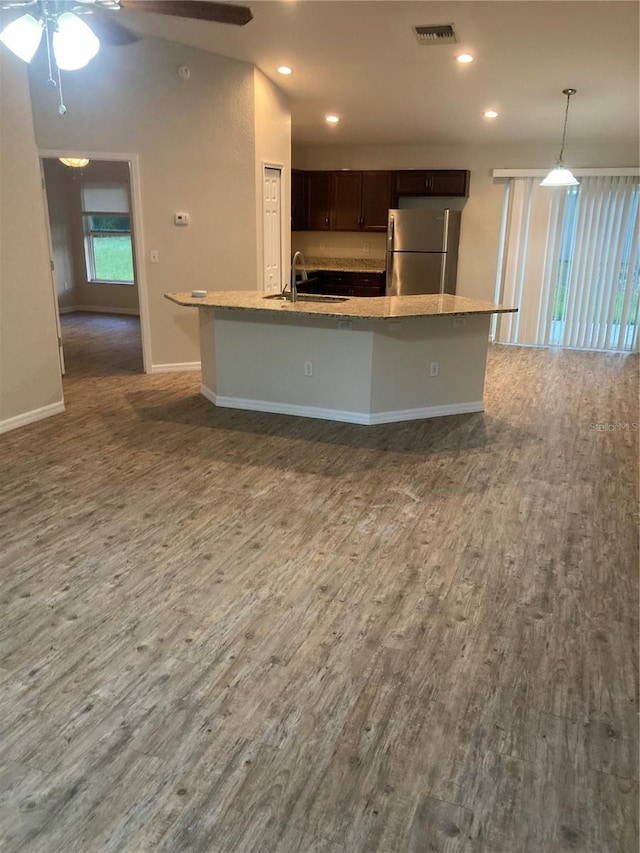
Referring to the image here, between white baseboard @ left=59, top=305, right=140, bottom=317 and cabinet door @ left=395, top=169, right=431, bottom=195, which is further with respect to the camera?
white baseboard @ left=59, top=305, right=140, bottom=317

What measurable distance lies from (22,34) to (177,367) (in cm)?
356

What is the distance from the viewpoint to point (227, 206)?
19.3 ft

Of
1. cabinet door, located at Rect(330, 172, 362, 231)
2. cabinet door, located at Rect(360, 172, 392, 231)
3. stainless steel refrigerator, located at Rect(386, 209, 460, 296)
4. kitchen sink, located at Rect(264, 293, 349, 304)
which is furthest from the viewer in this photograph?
cabinet door, located at Rect(330, 172, 362, 231)

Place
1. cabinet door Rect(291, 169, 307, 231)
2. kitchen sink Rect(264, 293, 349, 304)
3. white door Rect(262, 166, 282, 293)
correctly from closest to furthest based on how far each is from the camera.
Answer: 1. kitchen sink Rect(264, 293, 349, 304)
2. white door Rect(262, 166, 282, 293)
3. cabinet door Rect(291, 169, 307, 231)

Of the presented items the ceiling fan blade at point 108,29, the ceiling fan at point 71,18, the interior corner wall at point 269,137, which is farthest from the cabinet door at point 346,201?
the ceiling fan at point 71,18

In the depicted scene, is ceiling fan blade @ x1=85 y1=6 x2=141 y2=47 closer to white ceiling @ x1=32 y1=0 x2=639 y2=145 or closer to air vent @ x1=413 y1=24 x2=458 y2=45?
white ceiling @ x1=32 y1=0 x2=639 y2=145

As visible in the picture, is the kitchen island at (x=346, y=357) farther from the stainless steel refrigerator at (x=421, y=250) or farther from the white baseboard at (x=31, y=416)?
the stainless steel refrigerator at (x=421, y=250)

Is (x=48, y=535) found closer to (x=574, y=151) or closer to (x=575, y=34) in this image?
(x=575, y=34)

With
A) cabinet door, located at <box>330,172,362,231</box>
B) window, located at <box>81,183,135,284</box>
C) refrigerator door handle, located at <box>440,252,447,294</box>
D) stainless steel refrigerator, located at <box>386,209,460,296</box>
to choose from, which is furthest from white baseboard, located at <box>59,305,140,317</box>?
refrigerator door handle, located at <box>440,252,447,294</box>

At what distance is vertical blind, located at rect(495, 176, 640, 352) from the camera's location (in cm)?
738

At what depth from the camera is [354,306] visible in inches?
176

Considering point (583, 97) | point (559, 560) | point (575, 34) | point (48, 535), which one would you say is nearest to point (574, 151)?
point (583, 97)

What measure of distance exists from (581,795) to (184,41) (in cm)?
576

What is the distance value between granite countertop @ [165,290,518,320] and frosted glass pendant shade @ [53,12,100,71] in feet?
5.92
